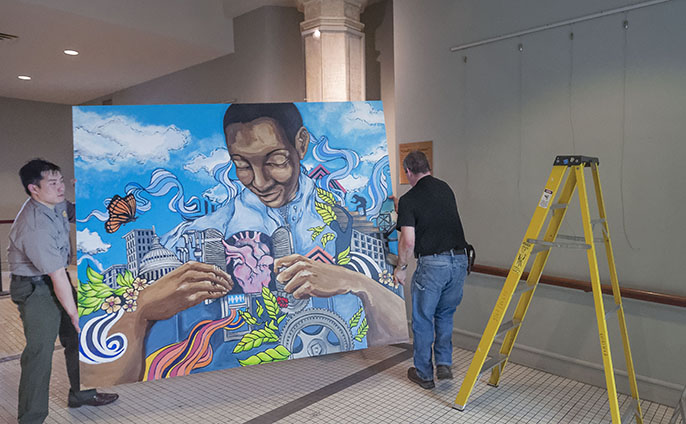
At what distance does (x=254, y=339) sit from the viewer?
250 cm

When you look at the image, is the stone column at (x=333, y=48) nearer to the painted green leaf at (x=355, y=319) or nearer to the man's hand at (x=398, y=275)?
the man's hand at (x=398, y=275)

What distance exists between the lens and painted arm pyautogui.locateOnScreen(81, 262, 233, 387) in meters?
2.26

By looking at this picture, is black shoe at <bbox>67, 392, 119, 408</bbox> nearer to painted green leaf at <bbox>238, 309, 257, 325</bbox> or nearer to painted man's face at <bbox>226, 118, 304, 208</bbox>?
painted green leaf at <bbox>238, 309, 257, 325</bbox>

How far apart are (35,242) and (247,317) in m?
1.12

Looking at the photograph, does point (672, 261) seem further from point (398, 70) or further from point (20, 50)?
point (20, 50)

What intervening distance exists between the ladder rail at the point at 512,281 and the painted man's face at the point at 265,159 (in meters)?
1.30

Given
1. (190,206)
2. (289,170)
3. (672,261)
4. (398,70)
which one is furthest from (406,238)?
(398,70)

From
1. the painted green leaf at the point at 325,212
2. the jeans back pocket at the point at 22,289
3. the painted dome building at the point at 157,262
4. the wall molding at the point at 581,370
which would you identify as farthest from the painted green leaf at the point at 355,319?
the jeans back pocket at the point at 22,289

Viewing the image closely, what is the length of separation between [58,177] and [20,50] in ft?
14.8

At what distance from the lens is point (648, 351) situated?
105 inches

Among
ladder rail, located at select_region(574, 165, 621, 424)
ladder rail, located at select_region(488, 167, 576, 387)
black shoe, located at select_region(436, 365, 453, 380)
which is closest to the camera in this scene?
ladder rail, located at select_region(574, 165, 621, 424)

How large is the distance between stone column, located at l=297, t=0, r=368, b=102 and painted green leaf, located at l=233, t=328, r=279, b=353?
9.24ft

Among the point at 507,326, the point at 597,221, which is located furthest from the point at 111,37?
the point at 597,221

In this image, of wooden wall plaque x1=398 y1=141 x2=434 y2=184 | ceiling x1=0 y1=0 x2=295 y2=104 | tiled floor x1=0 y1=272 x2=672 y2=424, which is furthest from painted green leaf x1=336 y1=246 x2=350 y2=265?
ceiling x1=0 y1=0 x2=295 y2=104
